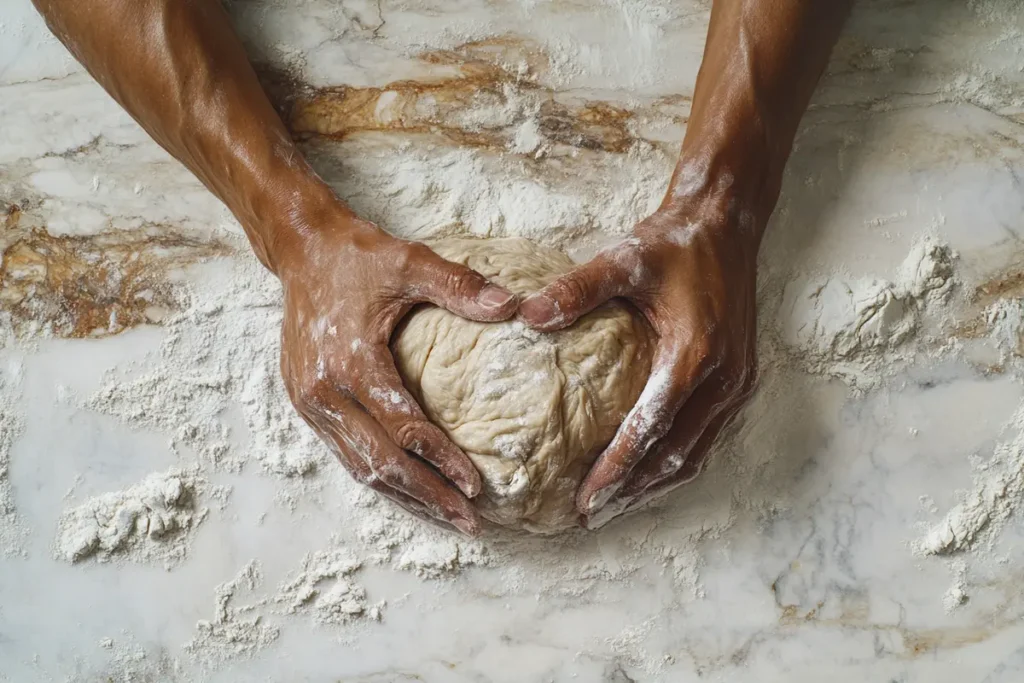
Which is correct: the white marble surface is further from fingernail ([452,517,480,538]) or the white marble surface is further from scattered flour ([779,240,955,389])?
fingernail ([452,517,480,538])

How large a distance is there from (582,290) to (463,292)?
0.67 feet

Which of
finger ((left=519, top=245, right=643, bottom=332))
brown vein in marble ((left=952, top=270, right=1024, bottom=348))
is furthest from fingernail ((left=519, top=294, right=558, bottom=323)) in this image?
brown vein in marble ((left=952, top=270, right=1024, bottom=348))

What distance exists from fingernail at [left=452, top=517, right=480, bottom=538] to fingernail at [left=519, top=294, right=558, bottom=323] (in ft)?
1.25

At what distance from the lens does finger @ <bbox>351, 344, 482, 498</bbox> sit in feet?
4.51

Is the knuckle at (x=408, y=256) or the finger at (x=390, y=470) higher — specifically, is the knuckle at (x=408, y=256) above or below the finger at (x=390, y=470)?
above

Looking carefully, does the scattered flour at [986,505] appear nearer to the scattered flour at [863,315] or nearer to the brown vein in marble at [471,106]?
the scattered flour at [863,315]

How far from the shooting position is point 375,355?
140 centimetres

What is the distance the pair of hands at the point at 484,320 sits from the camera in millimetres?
1383

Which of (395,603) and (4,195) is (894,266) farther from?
(4,195)

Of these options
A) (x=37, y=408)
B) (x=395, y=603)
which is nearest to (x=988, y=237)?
(x=395, y=603)

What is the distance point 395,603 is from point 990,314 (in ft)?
4.49

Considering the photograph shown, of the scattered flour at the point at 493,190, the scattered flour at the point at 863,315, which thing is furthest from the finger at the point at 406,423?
the scattered flour at the point at 863,315

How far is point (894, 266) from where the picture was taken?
5.49 ft

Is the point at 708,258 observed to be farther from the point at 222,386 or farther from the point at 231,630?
the point at 231,630
